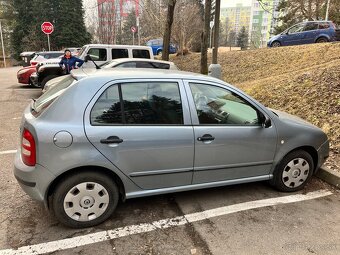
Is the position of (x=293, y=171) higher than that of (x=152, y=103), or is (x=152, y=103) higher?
(x=152, y=103)

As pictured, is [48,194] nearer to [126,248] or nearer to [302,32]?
[126,248]

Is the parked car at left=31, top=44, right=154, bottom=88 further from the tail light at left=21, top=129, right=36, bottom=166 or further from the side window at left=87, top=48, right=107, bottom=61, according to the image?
the tail light at left=21, top=129, right=36, bottom=166

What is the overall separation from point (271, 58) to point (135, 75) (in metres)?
11.6

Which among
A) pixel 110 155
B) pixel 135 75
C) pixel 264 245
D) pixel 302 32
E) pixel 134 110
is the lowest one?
pixel 264 245

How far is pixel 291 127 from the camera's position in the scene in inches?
158

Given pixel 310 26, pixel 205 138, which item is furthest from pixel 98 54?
pixel 310 26

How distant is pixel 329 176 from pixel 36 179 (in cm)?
386

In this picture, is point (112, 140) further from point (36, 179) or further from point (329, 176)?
point (329, 176)

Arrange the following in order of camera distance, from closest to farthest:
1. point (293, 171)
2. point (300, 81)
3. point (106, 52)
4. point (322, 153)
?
point (293, 171) → point (322, 153) → point (300, 81) → point (106, 52)

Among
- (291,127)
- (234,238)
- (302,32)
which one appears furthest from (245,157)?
(302,32)

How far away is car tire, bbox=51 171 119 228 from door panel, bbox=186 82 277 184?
1.00 m

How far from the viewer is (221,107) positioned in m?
3.79

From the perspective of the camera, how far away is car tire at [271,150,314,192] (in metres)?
4.07

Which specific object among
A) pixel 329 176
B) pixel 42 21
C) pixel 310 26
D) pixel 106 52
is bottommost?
pixel 329 176
